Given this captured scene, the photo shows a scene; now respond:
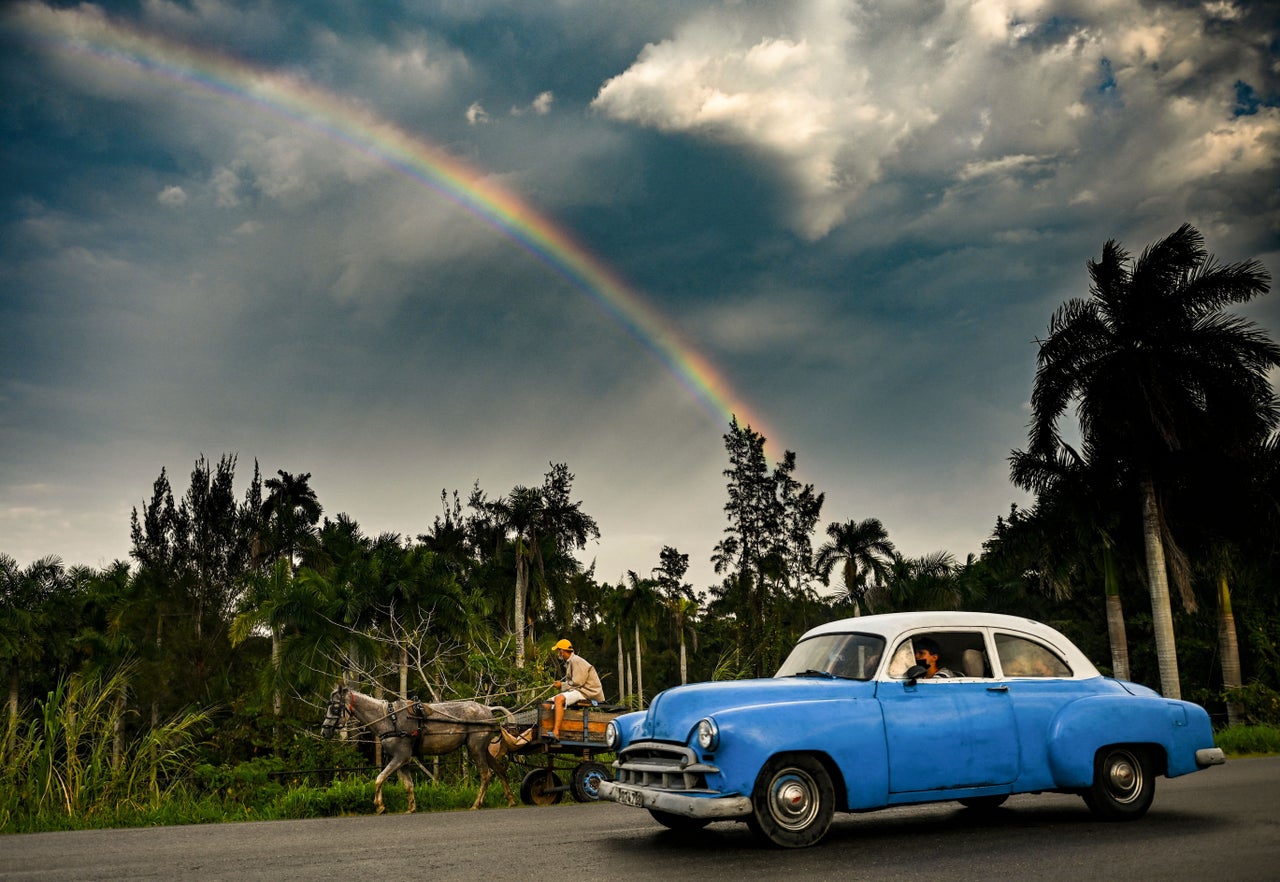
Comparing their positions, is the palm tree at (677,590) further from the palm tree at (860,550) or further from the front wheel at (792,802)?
the front wheel at (792,802)

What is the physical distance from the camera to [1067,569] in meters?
35.2

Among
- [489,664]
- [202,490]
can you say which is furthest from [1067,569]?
[202,490]

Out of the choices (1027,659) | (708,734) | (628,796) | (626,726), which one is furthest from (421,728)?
(1027,659)

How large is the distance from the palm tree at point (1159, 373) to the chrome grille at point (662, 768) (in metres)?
24.2

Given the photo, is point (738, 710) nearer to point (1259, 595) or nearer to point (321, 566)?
point (1259, 595)

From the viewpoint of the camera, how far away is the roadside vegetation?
49.5ft

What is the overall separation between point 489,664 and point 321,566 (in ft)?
155

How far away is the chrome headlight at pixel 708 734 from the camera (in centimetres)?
753

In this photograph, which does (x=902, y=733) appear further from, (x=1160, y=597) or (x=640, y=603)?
(x=640, y=603)

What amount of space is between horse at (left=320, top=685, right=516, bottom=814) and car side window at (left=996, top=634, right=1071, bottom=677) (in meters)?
7.70

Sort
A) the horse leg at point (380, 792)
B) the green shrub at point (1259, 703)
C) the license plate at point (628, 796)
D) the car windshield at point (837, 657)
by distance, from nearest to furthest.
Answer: the license plate at point (628, 796)
the car windshield at point (837, 657)
the horse leg at point (380, 792)
the green shrub at point (1259, 703)

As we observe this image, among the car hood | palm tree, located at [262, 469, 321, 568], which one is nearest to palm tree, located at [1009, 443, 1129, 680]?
the car hood

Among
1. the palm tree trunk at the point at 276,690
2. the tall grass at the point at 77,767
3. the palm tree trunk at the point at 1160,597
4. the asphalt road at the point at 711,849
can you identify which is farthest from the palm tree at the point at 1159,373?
the palm tree trunk at the point at 276,690

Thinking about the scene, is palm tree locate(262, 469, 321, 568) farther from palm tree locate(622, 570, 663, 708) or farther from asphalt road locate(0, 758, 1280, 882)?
asphalt road locate(0, 758, 1280, 882)
